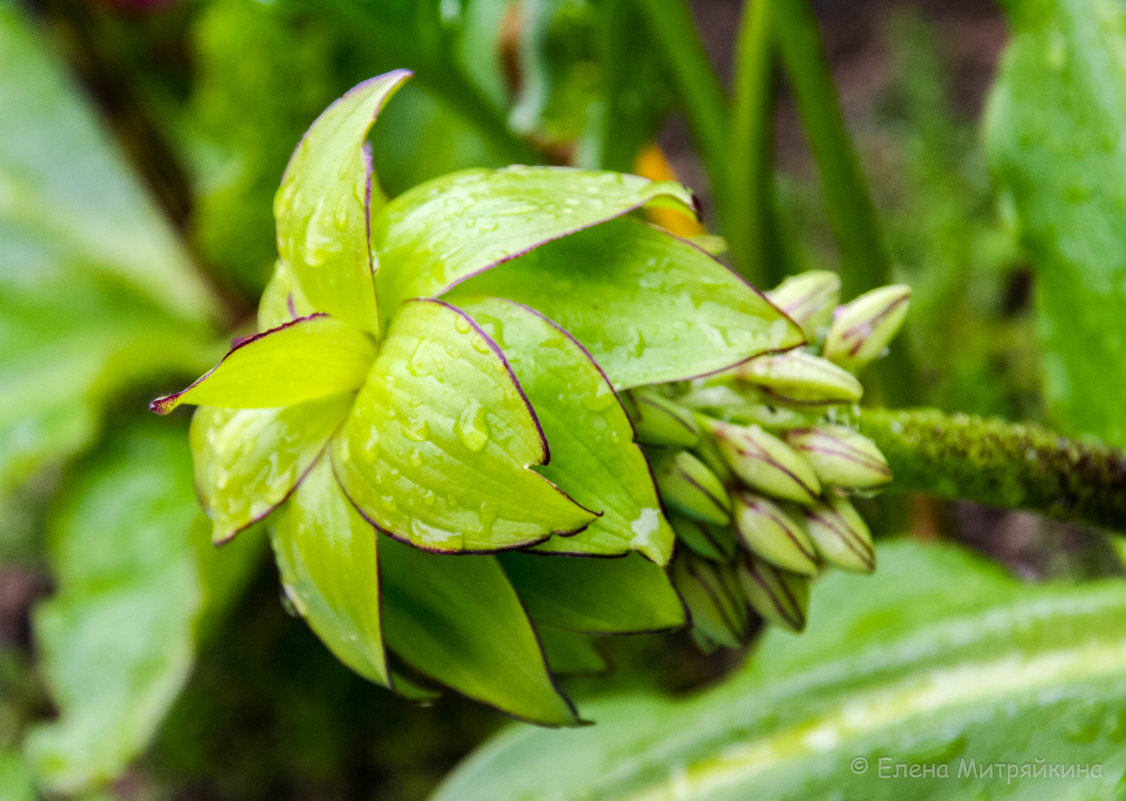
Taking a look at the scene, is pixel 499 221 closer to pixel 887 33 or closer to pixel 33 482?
pixel 33 482

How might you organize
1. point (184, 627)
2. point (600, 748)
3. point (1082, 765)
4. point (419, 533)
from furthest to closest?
point (184, 627)
point (600, 748)
point (1082, 765)
point (419, 533)

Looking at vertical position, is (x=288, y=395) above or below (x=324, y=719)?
above

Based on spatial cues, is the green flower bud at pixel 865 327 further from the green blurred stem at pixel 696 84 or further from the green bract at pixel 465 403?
the green blurred stem at pixel 696 84

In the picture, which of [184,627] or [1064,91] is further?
[184,627]

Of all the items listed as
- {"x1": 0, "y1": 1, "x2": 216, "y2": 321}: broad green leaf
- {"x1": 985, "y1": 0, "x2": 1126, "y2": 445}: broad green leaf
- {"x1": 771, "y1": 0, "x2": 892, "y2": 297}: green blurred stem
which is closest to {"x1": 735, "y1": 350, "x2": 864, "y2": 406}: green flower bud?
{"x1": 985, "y1": 0, "x2": 1126, "y2": 445}: broad green leaf

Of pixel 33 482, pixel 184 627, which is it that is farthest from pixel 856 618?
pixel 33 482

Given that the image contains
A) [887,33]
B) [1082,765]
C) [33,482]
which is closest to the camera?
[1082,765]

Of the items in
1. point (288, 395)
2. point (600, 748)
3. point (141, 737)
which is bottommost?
point (600, 748)

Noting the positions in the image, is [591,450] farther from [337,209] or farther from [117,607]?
[117,607]
